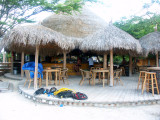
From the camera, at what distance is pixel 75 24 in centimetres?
1108

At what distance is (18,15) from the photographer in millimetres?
9359

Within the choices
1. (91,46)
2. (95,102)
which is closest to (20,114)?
(95,102)

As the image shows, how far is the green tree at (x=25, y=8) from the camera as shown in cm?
851

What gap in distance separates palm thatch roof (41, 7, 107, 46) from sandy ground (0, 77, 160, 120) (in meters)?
7.23

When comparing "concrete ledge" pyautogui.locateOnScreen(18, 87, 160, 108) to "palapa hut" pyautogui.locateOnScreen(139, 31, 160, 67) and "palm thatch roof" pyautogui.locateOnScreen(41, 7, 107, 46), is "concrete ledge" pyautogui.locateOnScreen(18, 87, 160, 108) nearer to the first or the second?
"palapa hut" pyautogui.locateOnScreen(139, 31, 160, 67)

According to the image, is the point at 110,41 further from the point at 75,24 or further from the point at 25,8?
the point at 25,8

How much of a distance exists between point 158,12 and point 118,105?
9454 mm

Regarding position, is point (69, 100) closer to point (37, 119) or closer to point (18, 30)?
point (37, 119)

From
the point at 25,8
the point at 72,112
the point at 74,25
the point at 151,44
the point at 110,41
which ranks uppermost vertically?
the point at 25,8

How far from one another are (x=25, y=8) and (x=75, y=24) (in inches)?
142

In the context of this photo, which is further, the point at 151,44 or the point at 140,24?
the point at 140,24

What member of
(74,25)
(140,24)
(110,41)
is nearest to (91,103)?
(110,41)

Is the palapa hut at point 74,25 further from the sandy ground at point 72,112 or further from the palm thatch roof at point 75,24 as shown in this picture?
the sandy ground at point 72,112

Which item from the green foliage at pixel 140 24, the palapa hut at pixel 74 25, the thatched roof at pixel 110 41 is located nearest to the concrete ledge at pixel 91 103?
the thatched roof at pixel 110 41
